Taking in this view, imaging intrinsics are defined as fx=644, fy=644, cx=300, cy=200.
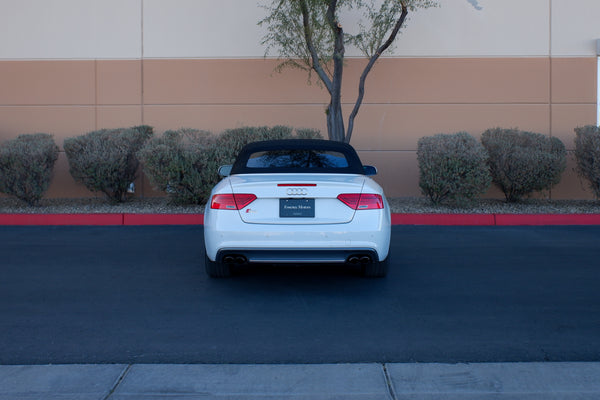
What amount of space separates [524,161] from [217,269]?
23.6 ft

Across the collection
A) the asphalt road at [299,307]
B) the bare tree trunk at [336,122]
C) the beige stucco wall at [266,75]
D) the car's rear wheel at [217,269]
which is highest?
the beige stucco wall at [266,75]

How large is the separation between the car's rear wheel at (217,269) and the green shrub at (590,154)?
8.05 metres

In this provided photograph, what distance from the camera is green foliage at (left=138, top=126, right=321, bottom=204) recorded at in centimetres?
1140

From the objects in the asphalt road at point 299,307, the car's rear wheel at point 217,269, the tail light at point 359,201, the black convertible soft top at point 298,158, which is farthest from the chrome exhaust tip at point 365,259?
the car's rear wheel at point 217,269

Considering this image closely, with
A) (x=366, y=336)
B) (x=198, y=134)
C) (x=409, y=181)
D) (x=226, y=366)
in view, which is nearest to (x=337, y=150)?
(x=366, y=336)

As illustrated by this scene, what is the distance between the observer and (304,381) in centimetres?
391

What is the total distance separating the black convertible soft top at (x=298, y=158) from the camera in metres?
6.64

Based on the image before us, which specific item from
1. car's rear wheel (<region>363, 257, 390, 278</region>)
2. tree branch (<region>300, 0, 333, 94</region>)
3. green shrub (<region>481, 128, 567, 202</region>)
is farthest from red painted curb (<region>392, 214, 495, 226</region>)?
car's rear wheel (<region>363, 257, 390, 278</region>)

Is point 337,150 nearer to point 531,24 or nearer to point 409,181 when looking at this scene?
point 409,181

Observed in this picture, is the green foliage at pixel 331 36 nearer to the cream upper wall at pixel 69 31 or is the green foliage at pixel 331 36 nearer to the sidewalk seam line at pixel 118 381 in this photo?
the cream upper wall at pixel 69 31

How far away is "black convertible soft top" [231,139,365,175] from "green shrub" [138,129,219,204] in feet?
14.3

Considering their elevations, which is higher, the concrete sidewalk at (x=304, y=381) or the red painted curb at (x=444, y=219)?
the red painted curb at (x=444, y=219)

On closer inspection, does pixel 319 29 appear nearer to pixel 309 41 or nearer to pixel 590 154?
pixel 309 41

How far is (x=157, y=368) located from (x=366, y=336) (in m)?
1.55
